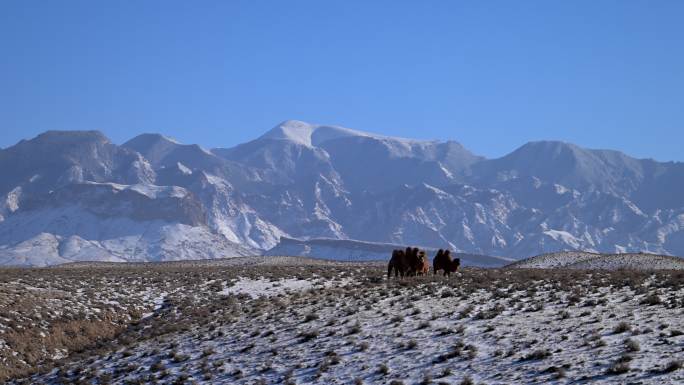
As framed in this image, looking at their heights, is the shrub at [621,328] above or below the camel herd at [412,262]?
below

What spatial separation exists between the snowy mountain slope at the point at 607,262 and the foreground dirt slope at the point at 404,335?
15.7 m

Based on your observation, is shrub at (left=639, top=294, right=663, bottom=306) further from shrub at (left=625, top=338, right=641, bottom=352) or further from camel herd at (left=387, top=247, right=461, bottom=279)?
camel herd at (left=387, top=247, right=461, bottom=279)

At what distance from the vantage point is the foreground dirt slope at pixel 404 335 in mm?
22091

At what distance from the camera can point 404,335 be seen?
86.8 feet

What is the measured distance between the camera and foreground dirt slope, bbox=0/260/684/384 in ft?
72.5

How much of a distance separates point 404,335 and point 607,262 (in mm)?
31835

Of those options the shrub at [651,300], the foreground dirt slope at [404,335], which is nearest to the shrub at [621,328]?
the foreground dirt slope at [404,335]

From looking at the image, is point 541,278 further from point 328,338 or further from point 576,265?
point 576,265

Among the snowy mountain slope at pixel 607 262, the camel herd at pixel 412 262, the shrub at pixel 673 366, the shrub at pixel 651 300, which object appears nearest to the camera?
the shrub at pixel 673 366

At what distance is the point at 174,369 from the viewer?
26.6m

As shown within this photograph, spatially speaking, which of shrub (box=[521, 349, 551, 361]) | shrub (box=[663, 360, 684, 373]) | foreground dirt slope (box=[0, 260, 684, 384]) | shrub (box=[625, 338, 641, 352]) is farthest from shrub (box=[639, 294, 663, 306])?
shrub (box=[663, 360, 684, 373])

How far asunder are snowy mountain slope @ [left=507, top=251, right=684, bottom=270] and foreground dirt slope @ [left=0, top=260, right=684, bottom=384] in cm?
1571

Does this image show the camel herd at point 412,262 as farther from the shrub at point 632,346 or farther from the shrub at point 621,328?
the shrub at point 632,346

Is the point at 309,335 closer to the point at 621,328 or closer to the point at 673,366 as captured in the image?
the point at 621,328
